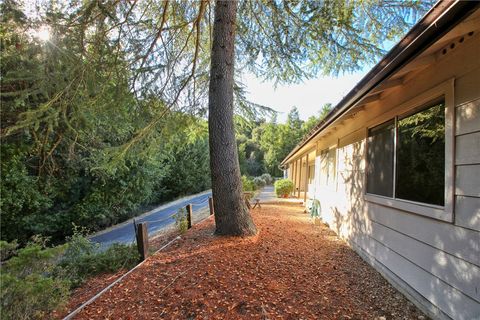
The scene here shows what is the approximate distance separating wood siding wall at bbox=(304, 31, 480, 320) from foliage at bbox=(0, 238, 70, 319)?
3.52m

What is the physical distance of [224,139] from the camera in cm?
509

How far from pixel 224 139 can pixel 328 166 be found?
14.2ft

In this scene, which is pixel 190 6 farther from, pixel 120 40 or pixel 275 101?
pixel 275 101

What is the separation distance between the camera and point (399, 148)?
3582 millimetres

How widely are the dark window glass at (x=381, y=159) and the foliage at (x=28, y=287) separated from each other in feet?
13.5

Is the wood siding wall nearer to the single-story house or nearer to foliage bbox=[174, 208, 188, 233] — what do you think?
the single-story house

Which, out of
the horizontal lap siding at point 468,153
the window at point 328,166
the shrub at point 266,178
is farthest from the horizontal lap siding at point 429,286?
the shrub at point 266,178

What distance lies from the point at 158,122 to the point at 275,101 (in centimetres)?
374

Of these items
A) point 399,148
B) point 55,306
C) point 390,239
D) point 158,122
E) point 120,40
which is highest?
point 120,40

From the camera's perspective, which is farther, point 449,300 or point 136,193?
point 136,193

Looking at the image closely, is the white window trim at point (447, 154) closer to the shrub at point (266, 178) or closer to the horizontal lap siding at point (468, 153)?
the horizontal lap siding at point (468, 153)

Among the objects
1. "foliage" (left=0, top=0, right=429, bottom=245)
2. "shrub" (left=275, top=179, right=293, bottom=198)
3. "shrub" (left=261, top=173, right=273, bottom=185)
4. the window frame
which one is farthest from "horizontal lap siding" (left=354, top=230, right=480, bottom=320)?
"shrub" (left=261, top=173, right=273, bottom=185)

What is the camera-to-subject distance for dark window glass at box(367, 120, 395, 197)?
12.6ft

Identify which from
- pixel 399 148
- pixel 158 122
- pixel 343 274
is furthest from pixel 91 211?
pixel 399 148
